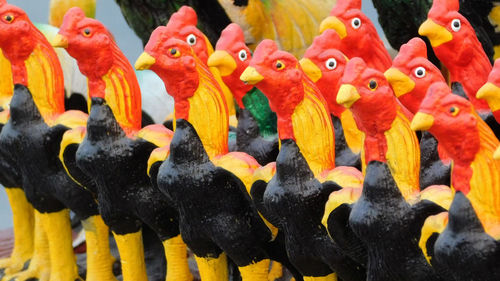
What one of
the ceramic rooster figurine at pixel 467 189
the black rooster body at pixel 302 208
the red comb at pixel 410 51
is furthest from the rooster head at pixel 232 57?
the ceramic rooster figurine at pixel 467 189

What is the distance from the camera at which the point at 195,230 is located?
3500 mm

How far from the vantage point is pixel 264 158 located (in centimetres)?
366

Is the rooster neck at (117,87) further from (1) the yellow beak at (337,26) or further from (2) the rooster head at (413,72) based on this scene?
(2) the rooster head at (413,72)

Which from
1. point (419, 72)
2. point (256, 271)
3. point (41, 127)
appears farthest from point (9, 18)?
point (419, 72)

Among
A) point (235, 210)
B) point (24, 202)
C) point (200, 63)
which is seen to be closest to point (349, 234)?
point (235, 210)

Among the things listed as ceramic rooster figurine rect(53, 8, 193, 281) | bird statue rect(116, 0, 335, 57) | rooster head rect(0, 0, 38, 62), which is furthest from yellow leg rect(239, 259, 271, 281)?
bird statue rect(116, 0, 335, 57)

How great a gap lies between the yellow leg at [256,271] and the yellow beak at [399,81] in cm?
64

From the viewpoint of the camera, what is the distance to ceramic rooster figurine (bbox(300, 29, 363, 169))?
11.2 ft

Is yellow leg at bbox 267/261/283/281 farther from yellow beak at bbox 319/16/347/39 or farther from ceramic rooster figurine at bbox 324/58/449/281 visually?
ceramic rooster figurine at bbox 324/58/449/281

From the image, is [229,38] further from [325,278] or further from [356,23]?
[325,278]

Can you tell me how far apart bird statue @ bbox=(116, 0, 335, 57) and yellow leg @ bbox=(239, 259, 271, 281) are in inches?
57.7

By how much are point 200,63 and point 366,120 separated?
678 millimetres

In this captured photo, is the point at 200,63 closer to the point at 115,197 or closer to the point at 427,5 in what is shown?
the point at 115,197

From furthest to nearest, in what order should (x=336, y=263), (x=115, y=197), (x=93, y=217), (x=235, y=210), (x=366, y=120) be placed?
(x=93, y=217) < (x=115, y=197) < (x=235, y=210) < (x=336, y=263) < (x=366, y=120)
